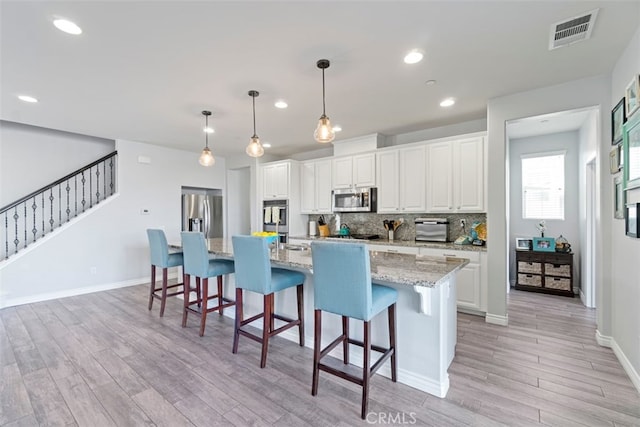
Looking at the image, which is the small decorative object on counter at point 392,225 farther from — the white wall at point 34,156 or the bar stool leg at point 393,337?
the white wall at point 34,156

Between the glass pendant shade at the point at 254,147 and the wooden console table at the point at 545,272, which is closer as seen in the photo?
the glass pendant shade at the point at 254,147

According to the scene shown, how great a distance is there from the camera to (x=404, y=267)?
2168 millimetres

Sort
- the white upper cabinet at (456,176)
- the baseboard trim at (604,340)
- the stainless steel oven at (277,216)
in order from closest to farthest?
the baseboard trim at (604,340)
the white upper cabinet at (456,176)
the stainless steel oven at (277,216)

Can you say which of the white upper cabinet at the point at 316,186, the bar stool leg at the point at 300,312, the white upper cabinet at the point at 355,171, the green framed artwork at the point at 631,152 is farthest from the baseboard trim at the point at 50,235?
the green framed artwork at the point at 631,152

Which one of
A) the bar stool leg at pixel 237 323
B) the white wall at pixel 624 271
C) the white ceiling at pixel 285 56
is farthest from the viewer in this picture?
the bar stool leg at pixel 237 323

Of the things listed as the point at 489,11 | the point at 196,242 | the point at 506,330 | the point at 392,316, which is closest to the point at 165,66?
the point at 196,242

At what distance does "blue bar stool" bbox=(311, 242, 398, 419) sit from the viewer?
1.83 metres

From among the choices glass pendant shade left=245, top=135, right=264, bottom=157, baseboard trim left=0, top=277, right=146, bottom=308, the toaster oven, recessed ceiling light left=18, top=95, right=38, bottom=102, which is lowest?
baseboard trim left=0, top=277, right=146, bottom=308

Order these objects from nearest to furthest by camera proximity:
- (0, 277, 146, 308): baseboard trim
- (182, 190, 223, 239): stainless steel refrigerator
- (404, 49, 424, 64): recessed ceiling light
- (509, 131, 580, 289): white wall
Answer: (404, 49, 424, 64): recessed ceiling light
(0, 277, 146, 308): baseboard trim
(509, 131, 580, 289): white wall
(182, 190, 223, 239): stainless steel refrigerator

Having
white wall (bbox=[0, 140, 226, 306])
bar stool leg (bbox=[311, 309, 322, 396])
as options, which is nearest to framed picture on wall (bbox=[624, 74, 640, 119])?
bar stool leg (bbox=[311, 309, 322, 396])

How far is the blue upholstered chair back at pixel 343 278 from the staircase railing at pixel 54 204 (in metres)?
5.20

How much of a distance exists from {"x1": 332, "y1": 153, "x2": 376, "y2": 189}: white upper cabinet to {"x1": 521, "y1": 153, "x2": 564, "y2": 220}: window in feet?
9.17

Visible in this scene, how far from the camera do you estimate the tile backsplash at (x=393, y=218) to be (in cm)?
428

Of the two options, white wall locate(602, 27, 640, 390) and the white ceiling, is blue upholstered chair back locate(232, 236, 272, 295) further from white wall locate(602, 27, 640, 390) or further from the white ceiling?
white wall locate(602, 27, 640, 390)
